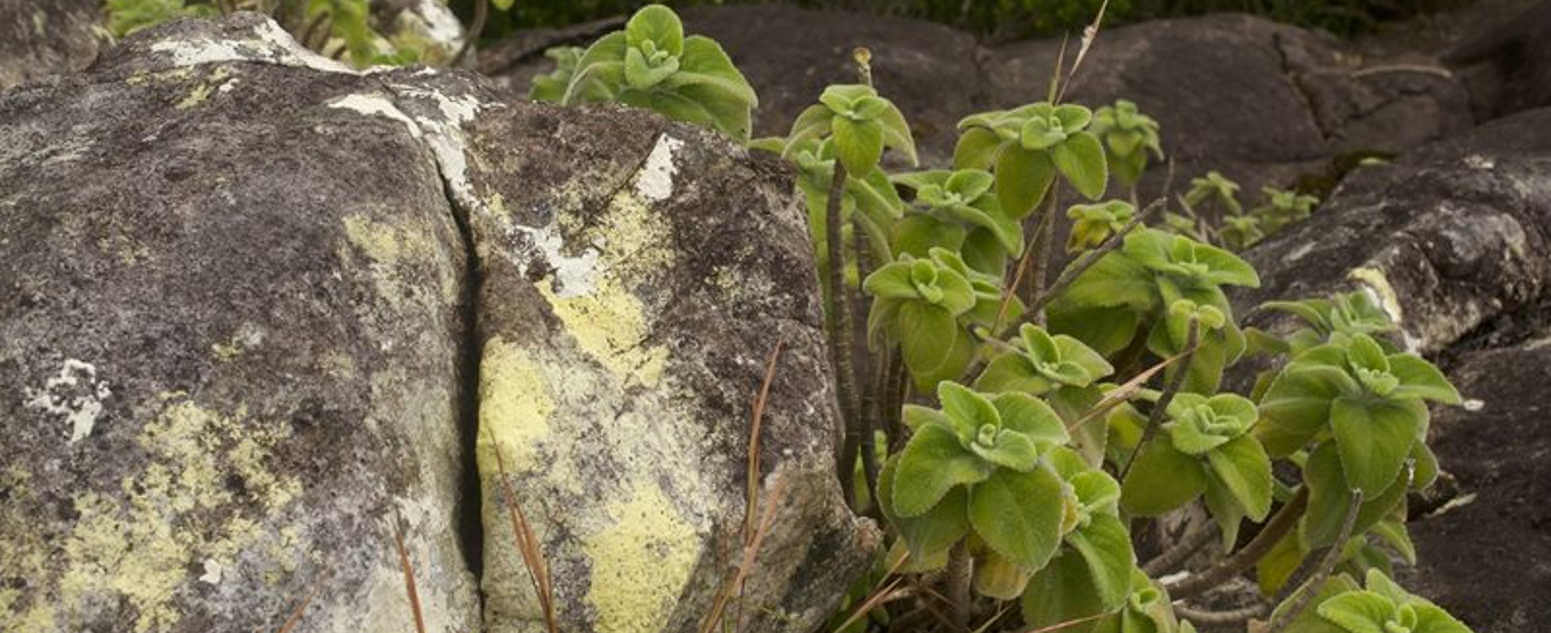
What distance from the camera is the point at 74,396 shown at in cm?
194

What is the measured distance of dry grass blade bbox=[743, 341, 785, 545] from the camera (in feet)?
7.25

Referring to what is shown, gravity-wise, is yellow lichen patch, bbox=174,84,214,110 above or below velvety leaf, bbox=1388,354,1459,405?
above

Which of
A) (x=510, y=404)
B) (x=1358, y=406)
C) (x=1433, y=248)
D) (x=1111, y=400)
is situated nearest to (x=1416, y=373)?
(x=1358, y=406)

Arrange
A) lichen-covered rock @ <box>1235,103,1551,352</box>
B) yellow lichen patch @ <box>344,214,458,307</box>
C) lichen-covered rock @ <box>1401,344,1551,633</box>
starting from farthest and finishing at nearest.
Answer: lichen-covered rock @ <box>1235,103,1551,352</box> < lichen-covered rock @ <box>1401,344,1551,633</box> < yellow lichen patch @ <box>344,214,458,307</box>

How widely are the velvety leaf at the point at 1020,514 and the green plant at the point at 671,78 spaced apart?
29.0 inches

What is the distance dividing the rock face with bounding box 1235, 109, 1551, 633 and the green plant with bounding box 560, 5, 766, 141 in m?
1.47

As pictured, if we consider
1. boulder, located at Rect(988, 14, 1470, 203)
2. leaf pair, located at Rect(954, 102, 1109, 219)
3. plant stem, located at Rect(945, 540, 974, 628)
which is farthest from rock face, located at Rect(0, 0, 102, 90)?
boulder, located at Rect(988, 14, 1470, 203)

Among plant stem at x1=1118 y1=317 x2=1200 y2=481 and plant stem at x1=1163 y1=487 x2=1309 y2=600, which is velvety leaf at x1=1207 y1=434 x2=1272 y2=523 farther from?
plant stem at x1=1163 y1=487 x2=1309 y2=600

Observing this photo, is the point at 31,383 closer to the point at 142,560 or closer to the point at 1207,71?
the point at 142,560

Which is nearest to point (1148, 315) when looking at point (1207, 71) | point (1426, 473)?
point (1426, 473)

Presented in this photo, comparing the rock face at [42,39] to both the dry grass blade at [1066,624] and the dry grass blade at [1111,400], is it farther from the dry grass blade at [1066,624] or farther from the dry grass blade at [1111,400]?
the dry grass blade at [1066,624]

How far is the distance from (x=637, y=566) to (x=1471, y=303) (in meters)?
2.76

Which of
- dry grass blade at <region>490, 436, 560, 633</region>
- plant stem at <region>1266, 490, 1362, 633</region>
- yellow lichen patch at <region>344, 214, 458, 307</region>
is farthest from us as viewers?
plant stem at <region>1266, 490, 1362, 633</region>

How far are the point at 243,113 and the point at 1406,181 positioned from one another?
308 centimetres
